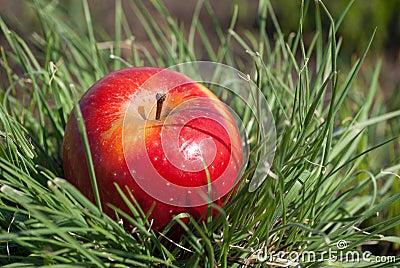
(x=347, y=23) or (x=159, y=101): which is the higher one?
(x=347, y=23)

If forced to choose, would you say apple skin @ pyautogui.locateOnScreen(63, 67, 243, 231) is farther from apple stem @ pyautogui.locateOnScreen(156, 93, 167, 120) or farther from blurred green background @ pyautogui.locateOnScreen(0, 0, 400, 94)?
blurred green background @ pyautogui.locateOnScreen(0, 0, 400, 94)

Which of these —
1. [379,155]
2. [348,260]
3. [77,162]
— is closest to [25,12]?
[379,155]

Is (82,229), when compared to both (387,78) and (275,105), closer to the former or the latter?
(275,105)

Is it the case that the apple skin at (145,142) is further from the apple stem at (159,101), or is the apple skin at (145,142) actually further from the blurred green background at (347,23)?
the blurred green background at (347,23)

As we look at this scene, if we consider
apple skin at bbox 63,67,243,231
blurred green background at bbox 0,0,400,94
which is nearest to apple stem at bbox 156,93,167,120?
apple skin at bbox 63,67,243,231

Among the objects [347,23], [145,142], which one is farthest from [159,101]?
[347,23]

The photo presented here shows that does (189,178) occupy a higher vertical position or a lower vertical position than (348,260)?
higher

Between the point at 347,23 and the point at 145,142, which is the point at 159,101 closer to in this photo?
the point at 145,142

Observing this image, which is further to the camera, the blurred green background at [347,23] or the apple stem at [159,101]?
the blurred green background at [347,23]

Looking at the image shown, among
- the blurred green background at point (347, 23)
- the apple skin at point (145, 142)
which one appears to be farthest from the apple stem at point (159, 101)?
the blurred green background at point (347, 23)
